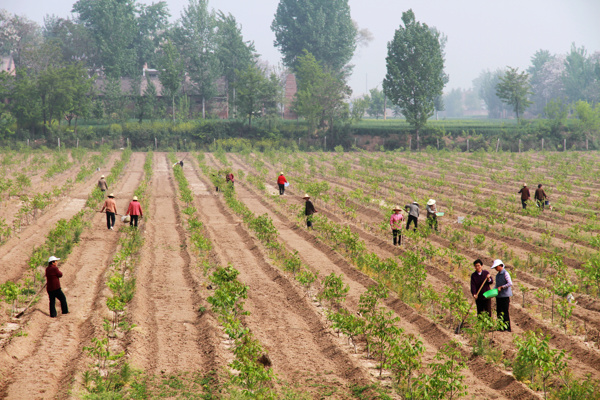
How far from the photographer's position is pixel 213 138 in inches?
2377

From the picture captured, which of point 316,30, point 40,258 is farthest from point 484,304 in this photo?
point 316,30

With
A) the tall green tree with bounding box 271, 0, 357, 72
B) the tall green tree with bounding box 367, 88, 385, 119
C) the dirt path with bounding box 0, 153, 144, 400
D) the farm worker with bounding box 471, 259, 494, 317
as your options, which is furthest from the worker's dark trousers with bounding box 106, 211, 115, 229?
the tall green tree with bounding box 367, 88, 385, 119

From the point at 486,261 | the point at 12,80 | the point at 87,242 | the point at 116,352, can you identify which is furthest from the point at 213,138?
the point at 116,352

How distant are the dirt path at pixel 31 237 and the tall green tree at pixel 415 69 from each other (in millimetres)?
38834

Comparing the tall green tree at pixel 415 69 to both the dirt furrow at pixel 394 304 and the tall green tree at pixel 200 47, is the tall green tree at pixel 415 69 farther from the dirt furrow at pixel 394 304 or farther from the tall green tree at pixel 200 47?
the dirt furrow at pixel 394 304

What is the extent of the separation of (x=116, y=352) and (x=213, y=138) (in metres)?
51.9

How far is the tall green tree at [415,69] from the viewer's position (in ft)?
195

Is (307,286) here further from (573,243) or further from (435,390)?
(573,243)

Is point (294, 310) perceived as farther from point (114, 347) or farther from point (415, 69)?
point (415, 69)

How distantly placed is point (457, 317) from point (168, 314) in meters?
5.65

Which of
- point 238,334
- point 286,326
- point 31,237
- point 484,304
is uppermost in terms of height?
point 31,237

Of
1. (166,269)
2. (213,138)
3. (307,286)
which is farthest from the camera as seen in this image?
(213,138)

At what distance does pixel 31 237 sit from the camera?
57.9 feet

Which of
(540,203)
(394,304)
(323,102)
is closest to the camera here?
(394,304)
